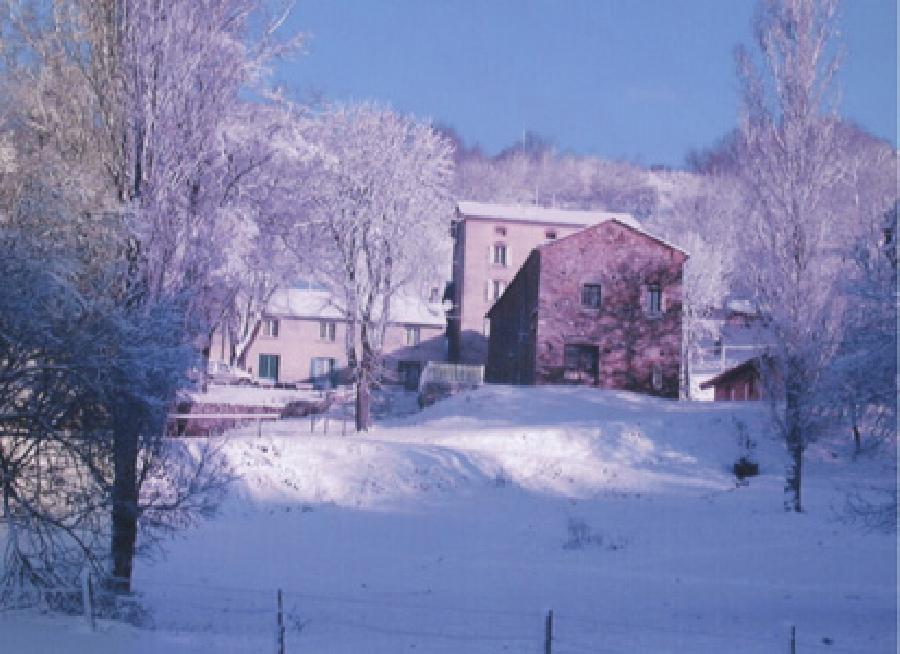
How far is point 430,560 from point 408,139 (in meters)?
18.5

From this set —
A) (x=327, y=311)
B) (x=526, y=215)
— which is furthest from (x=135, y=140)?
(x=526, y=215)

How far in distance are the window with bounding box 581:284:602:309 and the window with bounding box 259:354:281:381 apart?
2787 cm

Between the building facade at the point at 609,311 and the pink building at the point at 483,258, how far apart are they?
21014 millimetres

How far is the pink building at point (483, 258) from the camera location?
60.9 meters

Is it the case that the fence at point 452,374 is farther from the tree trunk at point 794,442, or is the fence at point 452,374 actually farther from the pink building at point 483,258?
the tree trunk at point 794,442

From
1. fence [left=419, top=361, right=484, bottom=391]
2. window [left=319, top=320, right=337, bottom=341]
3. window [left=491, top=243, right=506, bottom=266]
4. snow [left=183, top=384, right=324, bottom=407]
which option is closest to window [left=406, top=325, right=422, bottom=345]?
window [left=319, top=320, right=337, bottom=341]

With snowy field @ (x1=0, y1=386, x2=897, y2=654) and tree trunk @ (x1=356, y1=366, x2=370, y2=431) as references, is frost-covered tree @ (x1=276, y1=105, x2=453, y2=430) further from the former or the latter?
snowy field @ (x1=0, y1=386, x2=897, y2=654)

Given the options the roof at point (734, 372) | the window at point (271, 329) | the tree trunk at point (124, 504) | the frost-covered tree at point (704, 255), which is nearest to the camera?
the tree trunk at point (124, 504)

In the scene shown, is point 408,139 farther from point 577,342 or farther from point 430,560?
point 430,560

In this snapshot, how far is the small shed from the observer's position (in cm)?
4247

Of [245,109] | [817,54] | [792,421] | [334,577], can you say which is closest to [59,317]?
[334,577]

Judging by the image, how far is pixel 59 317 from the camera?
9086mm

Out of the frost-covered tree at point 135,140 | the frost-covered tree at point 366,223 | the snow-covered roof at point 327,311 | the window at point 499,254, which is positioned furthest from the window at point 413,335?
the frost-covered tree at point 135,140

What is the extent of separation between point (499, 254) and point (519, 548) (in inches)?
1750
